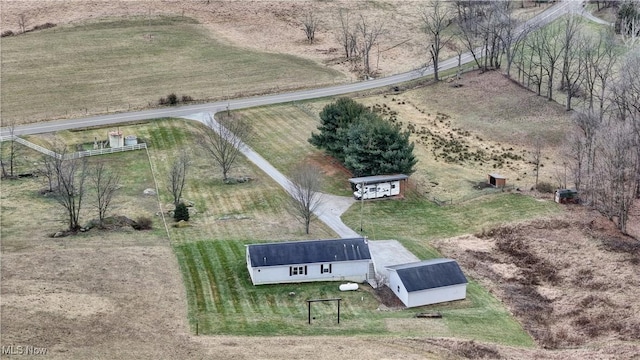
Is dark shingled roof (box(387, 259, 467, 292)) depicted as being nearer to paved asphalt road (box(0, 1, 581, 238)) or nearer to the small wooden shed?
paved asphalt road (box(0, 1, 581, 238))

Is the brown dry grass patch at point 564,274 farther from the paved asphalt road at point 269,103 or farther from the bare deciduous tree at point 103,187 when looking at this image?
the bare deciduous tree at point 103,187

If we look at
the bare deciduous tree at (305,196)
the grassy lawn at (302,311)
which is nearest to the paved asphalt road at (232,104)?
the bare deciduous tree at (305,196)

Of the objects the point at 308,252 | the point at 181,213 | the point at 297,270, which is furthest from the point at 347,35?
the point at 297,270

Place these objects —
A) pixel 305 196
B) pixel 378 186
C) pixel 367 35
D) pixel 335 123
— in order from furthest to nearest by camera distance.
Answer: pixel 367 35 < pixel 335 123 < pixel 378 186 < pixel 305 196

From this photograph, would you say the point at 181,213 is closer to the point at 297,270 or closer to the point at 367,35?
the point at 297,270

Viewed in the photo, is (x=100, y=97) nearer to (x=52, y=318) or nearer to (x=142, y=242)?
(x=142, y=242)

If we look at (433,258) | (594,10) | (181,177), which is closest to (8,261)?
(181,177)
